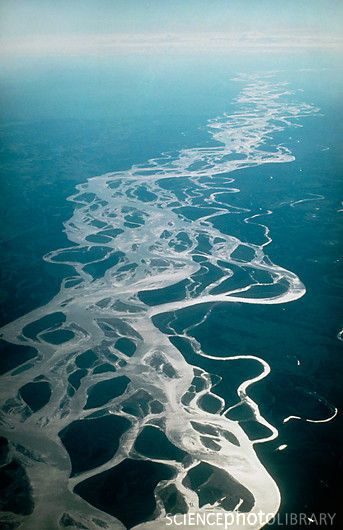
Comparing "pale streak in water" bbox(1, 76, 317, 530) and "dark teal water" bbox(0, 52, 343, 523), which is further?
"dark teal water" bbox(0, 52, 343, 523)

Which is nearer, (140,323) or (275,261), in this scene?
(140,323)

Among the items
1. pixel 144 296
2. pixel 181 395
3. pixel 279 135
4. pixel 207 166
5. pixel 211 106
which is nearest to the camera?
pixel 181 395

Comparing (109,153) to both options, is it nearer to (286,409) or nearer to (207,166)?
(207,166)

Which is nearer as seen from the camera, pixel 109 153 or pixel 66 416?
pixel 66 416

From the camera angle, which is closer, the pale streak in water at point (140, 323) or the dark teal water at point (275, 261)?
the pale streak in water at point (140, 323)

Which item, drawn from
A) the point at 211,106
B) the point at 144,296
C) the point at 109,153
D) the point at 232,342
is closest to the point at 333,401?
the point at 232,342

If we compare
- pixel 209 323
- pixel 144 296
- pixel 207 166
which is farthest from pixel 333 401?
pixel 207 166

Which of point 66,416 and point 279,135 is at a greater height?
point 279,135

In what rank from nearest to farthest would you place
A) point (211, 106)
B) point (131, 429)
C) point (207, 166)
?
point (131, 429) → point (207, 166) → point (211, 106)
